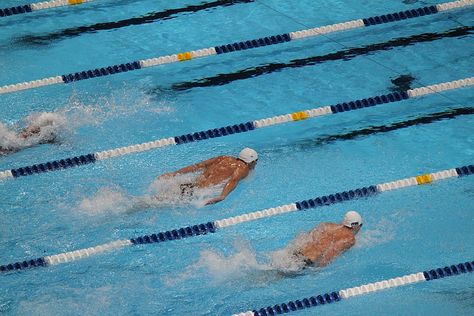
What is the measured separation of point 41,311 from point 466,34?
368 cm

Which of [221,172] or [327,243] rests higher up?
[221,172]

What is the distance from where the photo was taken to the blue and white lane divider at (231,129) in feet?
22.7

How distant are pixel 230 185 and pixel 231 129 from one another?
0.71 meters

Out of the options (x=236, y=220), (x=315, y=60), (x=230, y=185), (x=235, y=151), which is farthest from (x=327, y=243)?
(x=315, y=60)

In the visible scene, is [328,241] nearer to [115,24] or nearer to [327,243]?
[327,243]

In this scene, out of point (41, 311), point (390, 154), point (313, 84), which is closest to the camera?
point (41, 311)

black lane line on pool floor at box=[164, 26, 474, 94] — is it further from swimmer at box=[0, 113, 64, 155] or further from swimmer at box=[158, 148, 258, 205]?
swimmer at box=[158, 148, 258, 205]

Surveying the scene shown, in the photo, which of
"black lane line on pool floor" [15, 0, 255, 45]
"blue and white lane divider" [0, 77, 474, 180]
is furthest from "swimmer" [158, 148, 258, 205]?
"black lane line on pool floor" [15, 0, 255, 45]

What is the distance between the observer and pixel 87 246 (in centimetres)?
634

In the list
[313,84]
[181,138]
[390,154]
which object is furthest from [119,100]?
[390,154]

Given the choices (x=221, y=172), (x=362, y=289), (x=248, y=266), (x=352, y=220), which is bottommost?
(x=362, y=289)

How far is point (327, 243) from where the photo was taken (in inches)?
242

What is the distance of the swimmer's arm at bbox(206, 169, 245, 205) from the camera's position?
6539mm

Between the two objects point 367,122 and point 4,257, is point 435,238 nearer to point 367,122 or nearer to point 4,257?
point 367,122
